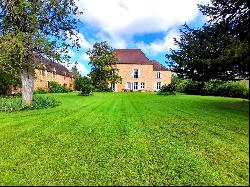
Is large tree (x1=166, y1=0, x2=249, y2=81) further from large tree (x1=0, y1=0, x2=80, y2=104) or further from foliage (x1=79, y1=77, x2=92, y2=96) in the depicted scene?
foliage (x1=79, y1=77, x2=92, y2=96)

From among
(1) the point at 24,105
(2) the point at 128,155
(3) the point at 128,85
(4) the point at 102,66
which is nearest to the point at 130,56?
(3) the point at 128,85

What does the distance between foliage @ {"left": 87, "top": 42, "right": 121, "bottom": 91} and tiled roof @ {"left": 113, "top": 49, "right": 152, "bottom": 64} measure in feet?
31.3

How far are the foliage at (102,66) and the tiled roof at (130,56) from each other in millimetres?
9533

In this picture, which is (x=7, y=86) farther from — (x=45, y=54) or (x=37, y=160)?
(x=37, y=160)

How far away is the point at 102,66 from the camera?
208 ft

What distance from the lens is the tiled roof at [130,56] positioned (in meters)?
74.8

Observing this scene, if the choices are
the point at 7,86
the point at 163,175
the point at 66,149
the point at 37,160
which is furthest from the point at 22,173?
the point at 7,86

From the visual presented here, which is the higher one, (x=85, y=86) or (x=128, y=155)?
(x=85, y=86)

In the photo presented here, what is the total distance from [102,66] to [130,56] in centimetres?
1431

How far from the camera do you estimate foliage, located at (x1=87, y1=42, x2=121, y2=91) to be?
63.2 meters

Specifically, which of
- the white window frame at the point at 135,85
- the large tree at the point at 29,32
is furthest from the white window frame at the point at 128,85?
the large tree at the point at 29,32

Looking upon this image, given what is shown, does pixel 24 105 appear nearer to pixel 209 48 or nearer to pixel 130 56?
pixel 209 48

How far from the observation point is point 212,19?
63.4ft

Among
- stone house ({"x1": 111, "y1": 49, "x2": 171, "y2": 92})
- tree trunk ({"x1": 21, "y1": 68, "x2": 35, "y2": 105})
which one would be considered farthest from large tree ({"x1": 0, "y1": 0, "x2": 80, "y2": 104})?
stone house ({"x1": 111, "y1": 49, "x2": 171, "y2": 92})
